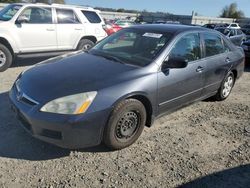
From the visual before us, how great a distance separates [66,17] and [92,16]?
1117 millimetres

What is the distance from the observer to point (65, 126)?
9.87 feet

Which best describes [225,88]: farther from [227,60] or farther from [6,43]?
[6,43]

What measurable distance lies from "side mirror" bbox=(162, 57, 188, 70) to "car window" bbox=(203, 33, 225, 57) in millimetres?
1188

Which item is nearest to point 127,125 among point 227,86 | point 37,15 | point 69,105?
point 69,105

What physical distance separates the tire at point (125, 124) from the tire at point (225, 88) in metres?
2.49

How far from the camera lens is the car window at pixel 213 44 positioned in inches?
190

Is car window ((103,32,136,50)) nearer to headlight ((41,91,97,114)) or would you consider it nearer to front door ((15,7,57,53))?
headlight ((41,91,97,114))

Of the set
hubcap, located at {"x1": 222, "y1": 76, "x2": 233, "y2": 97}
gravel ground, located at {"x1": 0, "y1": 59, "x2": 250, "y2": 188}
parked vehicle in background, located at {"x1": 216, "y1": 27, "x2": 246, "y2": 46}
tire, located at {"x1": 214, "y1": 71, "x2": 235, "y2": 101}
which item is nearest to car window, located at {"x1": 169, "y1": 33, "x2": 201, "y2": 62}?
gravel ground, located at {"x1": 0, "y1": 59, "x2": 250, "y2": 188}

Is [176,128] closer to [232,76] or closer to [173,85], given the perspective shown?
[173,85]

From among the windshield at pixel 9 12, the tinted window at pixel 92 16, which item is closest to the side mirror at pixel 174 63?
the windshield at pixel 9 12

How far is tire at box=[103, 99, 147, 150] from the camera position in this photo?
331 centimetres

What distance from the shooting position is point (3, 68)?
718 cm

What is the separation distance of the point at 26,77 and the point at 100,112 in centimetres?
126

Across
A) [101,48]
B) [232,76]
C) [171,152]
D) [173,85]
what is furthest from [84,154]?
[232,76]
